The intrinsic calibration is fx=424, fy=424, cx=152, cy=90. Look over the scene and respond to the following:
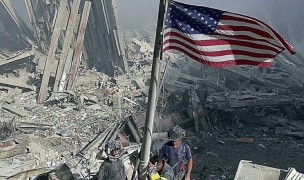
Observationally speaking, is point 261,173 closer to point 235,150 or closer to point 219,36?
point 219,36

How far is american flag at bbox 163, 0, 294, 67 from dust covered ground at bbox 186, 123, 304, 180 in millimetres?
5323

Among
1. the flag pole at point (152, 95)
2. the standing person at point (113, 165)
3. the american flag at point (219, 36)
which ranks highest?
the american flag at point (219, 36)

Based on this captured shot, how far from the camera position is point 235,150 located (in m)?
10.7

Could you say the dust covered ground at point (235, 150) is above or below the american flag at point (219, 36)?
below

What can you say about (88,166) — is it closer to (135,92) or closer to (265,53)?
(265,53)

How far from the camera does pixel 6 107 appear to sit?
12.7m

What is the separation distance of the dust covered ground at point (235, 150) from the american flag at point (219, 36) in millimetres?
5323

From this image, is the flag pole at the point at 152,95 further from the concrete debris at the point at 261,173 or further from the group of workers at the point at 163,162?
the concrete debris at the point at 261,173

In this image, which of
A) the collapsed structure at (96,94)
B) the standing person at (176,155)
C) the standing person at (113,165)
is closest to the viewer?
the standing person at (113,165)

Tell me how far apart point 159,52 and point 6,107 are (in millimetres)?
9621

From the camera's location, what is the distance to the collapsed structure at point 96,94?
9.85m

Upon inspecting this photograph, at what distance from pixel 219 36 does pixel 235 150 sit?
694cm

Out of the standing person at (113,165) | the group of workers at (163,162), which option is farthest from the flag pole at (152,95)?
the standing person at (113,165)

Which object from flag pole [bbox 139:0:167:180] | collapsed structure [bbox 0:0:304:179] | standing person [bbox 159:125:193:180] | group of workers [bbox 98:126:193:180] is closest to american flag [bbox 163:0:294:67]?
flag pole [bbox 139:0:167:180]
